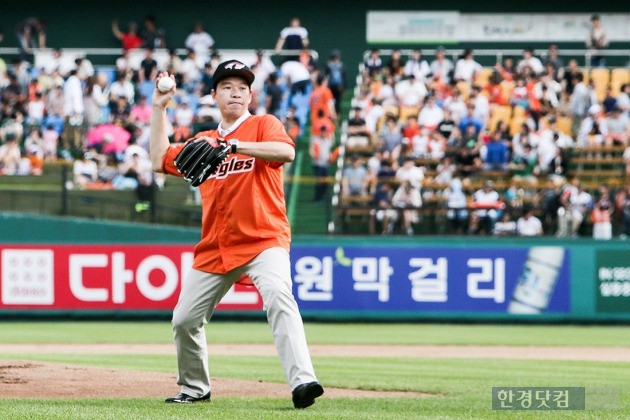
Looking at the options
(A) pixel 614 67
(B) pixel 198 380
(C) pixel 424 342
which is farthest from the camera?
(A) pixel 614 67

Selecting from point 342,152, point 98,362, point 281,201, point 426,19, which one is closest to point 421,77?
point 342,152

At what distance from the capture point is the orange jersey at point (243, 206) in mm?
7113

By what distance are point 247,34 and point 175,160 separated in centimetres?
2383

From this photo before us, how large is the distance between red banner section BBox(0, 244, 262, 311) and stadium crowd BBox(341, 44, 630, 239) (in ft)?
10.5

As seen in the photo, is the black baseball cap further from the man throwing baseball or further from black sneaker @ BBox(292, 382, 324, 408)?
black sneaker @ BBox(292, 382, 324, 408)

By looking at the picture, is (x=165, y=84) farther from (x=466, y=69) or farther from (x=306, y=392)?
(x=466, y=69)

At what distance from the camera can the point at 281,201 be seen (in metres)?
7.29

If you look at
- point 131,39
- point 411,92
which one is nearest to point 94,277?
point 411,92

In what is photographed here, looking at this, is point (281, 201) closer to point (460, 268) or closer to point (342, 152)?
point (460, 268)

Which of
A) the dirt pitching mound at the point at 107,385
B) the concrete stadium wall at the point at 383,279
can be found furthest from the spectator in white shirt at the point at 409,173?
the dirt pitching mound at the point at 107,385

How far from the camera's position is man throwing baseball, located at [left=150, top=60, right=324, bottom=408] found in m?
6.91

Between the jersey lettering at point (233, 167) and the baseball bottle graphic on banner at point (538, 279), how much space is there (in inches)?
473

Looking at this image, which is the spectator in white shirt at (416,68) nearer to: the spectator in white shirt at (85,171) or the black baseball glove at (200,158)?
the spectator in white shirt at (85,171)

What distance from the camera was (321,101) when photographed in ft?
75.9
